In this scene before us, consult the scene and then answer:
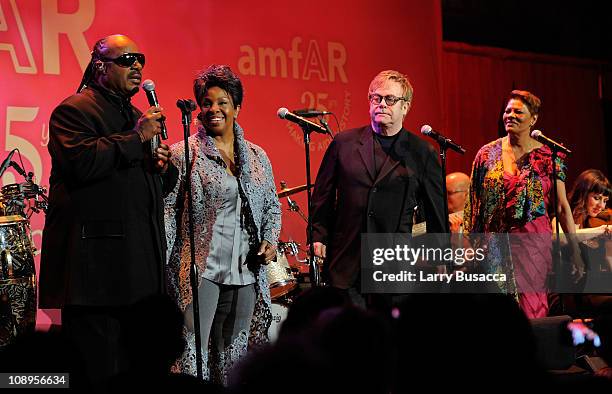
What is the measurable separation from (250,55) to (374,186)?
11.0 ft

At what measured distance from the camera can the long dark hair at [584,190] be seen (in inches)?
302

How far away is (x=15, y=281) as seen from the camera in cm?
536

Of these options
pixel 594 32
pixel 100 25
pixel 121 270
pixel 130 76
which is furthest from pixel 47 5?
pixel 594 32

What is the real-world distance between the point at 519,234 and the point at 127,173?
315cm

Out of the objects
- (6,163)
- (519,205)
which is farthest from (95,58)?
(519,205)

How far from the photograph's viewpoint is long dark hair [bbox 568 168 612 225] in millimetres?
7660

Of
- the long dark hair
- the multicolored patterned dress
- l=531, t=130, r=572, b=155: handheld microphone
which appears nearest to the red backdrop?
the long dark hair

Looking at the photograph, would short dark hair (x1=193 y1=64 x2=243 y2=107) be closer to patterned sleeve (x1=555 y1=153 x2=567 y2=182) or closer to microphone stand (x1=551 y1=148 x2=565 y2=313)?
microphone stand (x1=551 y1=148 x2=565 y2=313)

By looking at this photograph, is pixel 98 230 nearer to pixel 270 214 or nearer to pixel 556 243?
pixel 270 214

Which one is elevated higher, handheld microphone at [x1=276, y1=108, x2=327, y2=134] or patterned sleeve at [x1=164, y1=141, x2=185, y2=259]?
handheld microphone at [x1=276, y1=108, x2=327, y2=134]

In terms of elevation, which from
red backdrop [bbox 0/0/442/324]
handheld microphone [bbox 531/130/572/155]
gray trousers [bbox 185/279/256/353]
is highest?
red backdrop [bbox 0/0/442/324]

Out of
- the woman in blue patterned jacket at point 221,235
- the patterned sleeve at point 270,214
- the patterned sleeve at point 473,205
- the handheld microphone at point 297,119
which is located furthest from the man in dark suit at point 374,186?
the patterned sleeve at point 473,205

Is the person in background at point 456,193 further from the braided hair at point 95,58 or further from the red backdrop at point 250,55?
the braided hair at point 95,58

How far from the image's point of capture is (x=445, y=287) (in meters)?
5.29
